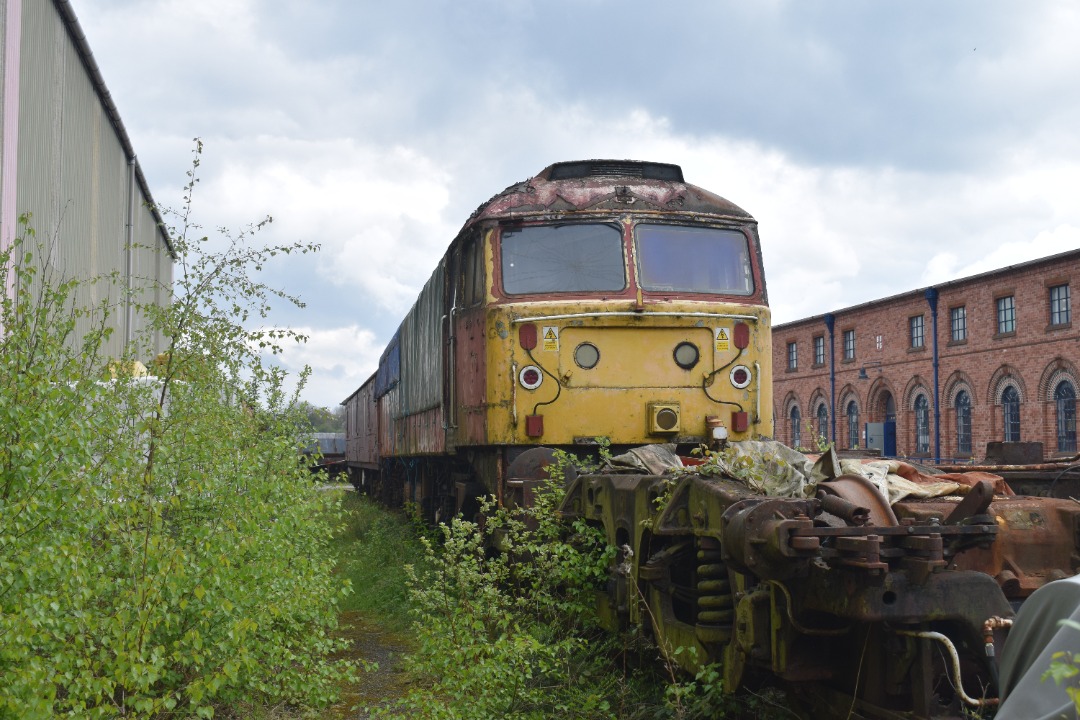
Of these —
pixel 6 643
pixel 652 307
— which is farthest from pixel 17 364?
pixel 652 307

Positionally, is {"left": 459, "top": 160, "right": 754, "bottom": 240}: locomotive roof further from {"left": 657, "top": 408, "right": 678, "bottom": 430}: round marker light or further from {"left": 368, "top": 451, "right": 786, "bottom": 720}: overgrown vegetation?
{"left": 368, "top": 451, "right": 786, "bottom": 720}: overgrown vegetation

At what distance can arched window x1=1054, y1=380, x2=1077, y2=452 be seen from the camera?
31641 mm

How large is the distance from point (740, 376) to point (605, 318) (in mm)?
1194

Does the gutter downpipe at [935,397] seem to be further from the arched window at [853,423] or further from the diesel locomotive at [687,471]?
the diesel locomotive at [687,471]

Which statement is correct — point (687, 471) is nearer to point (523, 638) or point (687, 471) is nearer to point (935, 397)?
point (523, 638)

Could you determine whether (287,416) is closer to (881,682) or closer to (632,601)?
(632,601)

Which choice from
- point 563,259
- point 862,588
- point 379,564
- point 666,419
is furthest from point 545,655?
point 379,564

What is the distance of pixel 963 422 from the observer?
1447 inches

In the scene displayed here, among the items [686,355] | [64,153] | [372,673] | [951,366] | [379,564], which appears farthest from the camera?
[951,366]

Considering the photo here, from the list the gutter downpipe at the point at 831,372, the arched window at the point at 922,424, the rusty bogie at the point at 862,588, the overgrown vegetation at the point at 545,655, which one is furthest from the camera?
the gutter downpipe at the point at 831,372

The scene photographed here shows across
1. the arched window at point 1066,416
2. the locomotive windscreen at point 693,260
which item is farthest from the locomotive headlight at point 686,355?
the arched window at point 1066,416

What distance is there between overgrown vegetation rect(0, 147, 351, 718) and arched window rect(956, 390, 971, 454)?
33.6 meters

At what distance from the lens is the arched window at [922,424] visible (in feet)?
127

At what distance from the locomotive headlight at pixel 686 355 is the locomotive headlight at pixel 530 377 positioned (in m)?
1.11
